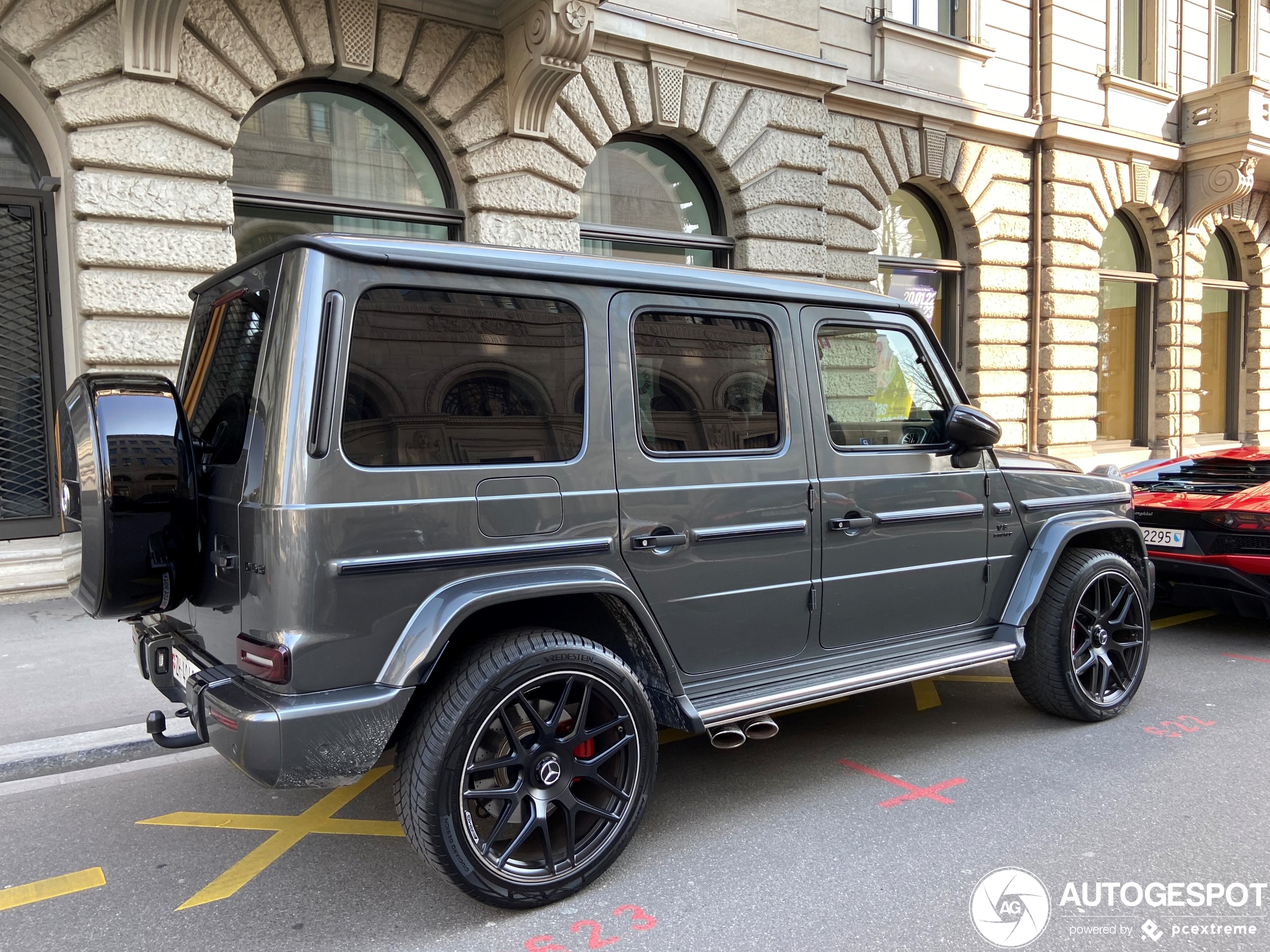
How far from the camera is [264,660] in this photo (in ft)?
8.51

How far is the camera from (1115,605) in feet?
14.4

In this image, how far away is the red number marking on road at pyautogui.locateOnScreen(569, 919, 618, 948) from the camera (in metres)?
2.65

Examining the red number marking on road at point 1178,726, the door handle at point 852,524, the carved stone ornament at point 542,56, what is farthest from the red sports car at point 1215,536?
the carved stone ornament at point 542,56

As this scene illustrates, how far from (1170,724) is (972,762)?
3.88ft

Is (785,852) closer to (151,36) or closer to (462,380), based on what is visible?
(462,380)

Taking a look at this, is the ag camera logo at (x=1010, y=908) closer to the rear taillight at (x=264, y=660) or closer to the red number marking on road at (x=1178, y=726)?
the red number marking on road at (x=1178, y=726)

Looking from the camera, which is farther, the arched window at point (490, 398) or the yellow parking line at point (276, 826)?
the yellow parking line at point (276, 826)

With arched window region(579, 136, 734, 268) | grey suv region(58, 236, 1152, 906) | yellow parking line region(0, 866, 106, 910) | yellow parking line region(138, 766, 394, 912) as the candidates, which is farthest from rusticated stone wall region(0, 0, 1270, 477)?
yellow parking line region(0, 866, 106, 910)

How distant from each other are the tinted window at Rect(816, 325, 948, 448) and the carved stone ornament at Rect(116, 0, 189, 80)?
6.17 meters

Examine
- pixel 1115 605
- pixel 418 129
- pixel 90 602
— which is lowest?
pixel 1115 605

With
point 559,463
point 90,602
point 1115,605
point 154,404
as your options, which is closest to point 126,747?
point 90,602

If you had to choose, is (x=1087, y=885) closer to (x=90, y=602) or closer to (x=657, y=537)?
(x=657, y=537)

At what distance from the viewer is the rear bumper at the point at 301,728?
2.50 metres

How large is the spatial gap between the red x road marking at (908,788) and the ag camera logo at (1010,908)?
1.87ft
